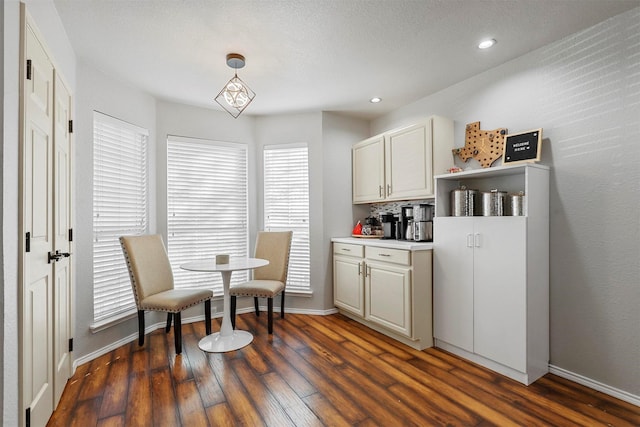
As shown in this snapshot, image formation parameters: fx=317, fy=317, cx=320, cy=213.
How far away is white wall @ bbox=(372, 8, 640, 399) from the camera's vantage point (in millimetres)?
2098

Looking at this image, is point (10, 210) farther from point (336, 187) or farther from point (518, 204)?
point (336, 187)

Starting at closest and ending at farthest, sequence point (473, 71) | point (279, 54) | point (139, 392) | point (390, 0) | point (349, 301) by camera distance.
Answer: point (390, 0) → point (139, 392) → point (279, 54) → point (473, 71) → point (349, 301)

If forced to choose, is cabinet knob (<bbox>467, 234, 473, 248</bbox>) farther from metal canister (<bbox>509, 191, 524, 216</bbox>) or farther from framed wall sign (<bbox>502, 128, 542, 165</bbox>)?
framed wall sign (<bbox>502, 128, 542, 165</bbox>)

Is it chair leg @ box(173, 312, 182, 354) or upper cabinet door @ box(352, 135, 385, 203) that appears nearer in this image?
chair leg @ box(173, 312, 182, 354)

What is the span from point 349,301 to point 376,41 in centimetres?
268

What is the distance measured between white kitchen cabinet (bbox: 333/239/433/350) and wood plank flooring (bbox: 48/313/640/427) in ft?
0.68

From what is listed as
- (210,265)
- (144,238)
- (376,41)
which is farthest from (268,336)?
(376,41)

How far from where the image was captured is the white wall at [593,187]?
210cm

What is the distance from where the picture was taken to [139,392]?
225cm

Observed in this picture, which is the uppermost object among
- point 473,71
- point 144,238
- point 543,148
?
point 473,71

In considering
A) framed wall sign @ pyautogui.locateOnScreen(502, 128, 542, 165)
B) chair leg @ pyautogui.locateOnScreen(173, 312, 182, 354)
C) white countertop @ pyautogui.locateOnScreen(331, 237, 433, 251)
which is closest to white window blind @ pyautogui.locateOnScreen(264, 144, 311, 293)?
white countertop @ pyautogui.locateOnScreen(331, 237, 433, 251)

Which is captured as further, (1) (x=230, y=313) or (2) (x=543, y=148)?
(1) (x=230, y=313)

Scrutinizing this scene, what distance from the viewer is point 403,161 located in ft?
11.4

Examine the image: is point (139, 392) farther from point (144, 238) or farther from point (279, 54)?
point (279, 54)
